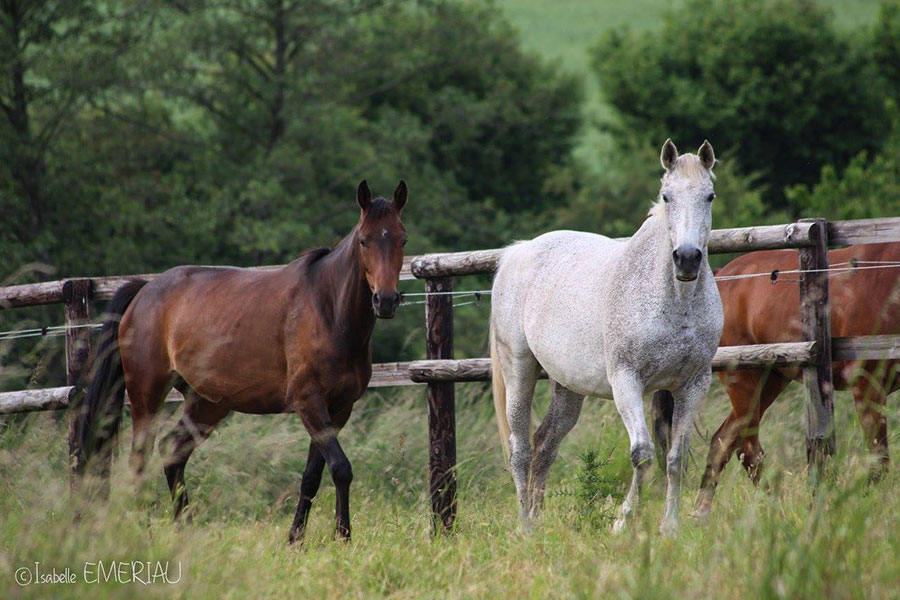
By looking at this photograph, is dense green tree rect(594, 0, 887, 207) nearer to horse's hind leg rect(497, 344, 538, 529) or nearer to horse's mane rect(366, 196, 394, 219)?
horse's hind leg rect(497, 344, 538, 529)

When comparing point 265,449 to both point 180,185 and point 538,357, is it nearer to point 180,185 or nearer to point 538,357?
point 538,357

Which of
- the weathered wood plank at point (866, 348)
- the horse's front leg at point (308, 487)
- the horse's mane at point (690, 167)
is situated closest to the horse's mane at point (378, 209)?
the horse's front leg at point (308, 487)

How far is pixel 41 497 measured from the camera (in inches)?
158

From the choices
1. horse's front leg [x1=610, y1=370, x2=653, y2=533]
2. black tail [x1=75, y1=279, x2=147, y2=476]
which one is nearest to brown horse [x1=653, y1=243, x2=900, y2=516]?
horse's front leg [x1=610, y1=370, x2=653, y2=533]

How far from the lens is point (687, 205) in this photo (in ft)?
15.5

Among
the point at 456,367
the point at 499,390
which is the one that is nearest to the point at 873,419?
the point at 499,390

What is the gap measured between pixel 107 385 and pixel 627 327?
11.4ft

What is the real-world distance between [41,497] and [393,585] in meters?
1.40

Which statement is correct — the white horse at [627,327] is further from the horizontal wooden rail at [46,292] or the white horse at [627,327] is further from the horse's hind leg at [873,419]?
the horizontal wooden rail at [46,292]

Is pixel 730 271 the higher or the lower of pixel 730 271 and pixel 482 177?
the lower

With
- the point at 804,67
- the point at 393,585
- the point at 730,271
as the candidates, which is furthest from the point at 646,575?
Answer: the point at 804,67

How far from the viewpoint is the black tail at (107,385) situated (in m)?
6.44

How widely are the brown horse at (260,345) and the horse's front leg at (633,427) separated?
49.0 inches

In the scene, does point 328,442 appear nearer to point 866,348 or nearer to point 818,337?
point 818,337
